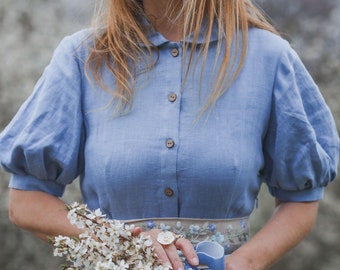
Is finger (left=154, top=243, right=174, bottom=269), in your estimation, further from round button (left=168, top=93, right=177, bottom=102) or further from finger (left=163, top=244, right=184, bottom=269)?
round button (left=168, top=93, right=177, bottom=102)

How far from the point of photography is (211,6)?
1.79m

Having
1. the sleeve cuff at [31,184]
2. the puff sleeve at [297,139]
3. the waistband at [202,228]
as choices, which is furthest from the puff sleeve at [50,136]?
the puff sleeve at [297,139]

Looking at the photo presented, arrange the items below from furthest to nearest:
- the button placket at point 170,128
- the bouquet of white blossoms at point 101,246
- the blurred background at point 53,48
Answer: the blurred background at point 53,48 → the button placket at point 170,128 → the bouquet of white blossoms at point 101,246

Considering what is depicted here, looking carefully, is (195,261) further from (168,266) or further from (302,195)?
(302,195)

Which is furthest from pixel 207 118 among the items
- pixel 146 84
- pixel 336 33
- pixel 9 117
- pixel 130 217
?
pixel 9 117

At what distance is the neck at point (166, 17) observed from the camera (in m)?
1.82

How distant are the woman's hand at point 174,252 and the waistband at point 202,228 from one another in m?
0.15

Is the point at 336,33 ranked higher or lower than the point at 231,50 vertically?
lower

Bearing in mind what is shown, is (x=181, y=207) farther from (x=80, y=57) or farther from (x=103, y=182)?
(x=80, y=57)

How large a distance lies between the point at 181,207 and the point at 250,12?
46 cm

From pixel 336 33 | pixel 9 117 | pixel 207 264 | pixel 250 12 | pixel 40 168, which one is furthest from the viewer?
pixel 9 117

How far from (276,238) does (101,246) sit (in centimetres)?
48

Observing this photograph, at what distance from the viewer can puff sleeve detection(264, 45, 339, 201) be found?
5.79 ft

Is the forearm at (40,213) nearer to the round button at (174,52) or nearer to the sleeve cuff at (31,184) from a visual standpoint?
the sleeve cuff at (31,184)
